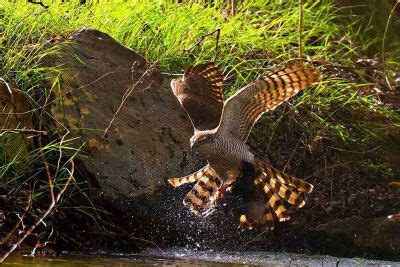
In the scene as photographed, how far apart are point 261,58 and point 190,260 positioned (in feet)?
8.15

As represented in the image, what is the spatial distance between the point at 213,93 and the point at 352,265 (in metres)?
1.38

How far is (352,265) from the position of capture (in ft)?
18.5

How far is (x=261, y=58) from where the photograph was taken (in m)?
7.41

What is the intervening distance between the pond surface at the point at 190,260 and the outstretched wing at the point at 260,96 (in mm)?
773

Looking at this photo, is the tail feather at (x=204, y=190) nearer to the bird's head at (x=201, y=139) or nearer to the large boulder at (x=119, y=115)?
the large boulder at (x=119, y=115)

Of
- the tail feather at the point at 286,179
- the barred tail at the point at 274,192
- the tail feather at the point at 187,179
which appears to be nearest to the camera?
the tail feather at the point at 286,179

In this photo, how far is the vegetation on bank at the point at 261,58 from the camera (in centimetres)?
644

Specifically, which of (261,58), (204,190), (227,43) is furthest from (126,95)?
(261,58)

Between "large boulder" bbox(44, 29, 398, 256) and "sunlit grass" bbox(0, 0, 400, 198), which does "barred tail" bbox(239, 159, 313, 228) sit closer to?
"large boulder" bbox(44, 29, 398, 256)

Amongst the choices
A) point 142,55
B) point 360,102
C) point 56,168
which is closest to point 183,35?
point 142,55

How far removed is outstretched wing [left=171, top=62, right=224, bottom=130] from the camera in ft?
17.7

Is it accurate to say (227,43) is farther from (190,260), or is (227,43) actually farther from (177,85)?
(190,260)

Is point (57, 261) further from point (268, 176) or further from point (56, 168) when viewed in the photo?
point (268, 176)

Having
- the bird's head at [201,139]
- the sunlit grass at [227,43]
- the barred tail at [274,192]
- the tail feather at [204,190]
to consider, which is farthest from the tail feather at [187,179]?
the sunlit grass at [227,43]
